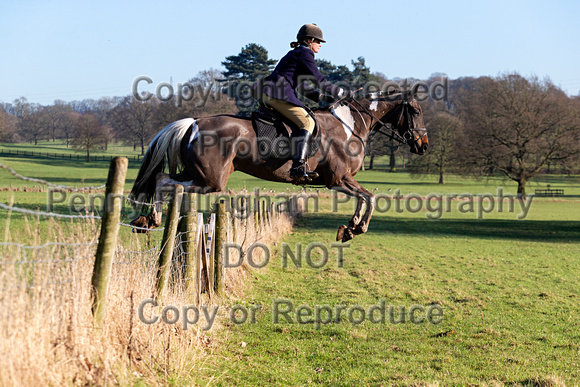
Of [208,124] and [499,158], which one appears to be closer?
[208,124]

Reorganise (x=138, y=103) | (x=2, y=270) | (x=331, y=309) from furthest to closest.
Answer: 1. (x=138, y=103)
2. (x=331, y=309)
3. (x=2, y=270)

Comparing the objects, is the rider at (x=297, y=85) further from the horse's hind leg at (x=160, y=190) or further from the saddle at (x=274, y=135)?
the horse's hind leg at (x=160, y=190)

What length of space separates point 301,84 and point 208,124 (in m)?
1.44

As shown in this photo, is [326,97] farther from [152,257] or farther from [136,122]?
[136,122]

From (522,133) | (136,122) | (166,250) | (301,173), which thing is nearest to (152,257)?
(166,250)

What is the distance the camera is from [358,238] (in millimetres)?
21406

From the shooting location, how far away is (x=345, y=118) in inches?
299

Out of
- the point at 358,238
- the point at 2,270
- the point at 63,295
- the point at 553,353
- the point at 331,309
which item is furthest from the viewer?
the point at 358,238

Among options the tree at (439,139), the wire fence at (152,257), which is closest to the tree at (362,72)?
the tree at (439,139)

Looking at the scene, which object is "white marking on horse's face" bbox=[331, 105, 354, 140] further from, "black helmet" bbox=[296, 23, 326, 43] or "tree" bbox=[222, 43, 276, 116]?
"tree" bbox=[222, 43, 276, 116]

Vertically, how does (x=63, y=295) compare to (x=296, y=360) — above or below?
above

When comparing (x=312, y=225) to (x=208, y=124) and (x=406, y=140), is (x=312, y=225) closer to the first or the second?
(x=406, y=140)

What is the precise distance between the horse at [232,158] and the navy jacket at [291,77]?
0.49m

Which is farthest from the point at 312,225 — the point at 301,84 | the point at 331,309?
the point at 301,84
